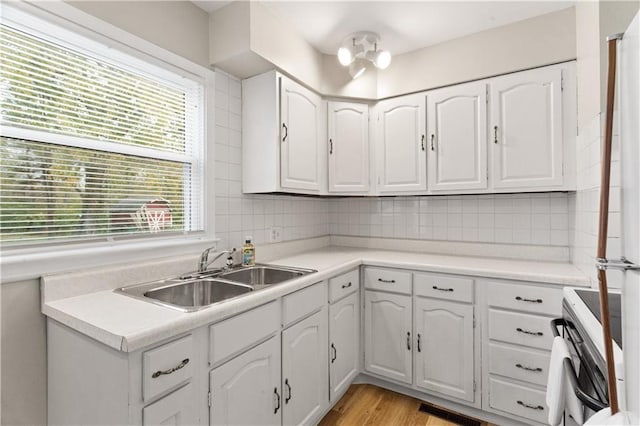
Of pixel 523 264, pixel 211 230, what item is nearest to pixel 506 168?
pixel 523 264

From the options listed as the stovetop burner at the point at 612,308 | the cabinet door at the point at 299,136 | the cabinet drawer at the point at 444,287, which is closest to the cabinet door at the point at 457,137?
the cabinet drawer at the point at 444,287

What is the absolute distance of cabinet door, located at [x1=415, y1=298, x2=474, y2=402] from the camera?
196cm

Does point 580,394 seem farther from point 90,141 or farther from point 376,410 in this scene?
point 90,141

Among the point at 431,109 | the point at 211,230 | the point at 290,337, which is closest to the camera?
the point at 290,337

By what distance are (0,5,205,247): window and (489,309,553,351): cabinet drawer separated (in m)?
1.85

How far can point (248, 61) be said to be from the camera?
6.41 ft

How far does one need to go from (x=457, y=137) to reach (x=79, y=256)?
7.68 ft

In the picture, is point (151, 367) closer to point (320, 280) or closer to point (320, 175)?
point (320, 280)

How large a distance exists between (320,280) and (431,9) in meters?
1.81

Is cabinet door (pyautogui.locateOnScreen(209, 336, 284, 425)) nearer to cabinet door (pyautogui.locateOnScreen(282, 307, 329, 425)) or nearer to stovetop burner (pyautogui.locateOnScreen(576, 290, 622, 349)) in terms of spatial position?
cabinet door (pyautogui.locateOnScreen(282, 307, 329, 425))

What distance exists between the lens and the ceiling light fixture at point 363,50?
2266 mm

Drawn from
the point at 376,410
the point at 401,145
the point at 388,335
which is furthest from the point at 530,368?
the point at 401,145

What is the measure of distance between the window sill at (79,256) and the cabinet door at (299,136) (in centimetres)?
79

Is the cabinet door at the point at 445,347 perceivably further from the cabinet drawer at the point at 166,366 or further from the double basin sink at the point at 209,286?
the cabinet drawer at the point at 166,366
